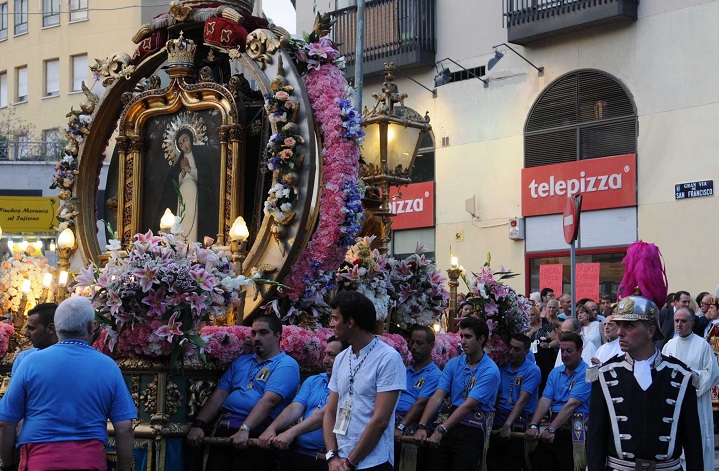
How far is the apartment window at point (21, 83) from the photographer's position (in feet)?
137

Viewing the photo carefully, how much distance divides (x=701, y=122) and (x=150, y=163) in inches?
468

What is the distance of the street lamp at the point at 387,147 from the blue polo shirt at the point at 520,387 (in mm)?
2324

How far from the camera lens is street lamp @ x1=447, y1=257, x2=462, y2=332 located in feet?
42.5

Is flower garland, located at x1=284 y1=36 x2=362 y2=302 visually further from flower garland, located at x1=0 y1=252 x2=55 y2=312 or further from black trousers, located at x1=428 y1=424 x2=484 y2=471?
flower garland, located at x1=0 y1=252 x2=55 y2=312

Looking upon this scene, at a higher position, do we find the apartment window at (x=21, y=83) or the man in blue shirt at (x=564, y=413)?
the apartment window at (x=21, y=83)

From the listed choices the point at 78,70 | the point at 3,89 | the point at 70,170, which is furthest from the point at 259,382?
the point at 3,89

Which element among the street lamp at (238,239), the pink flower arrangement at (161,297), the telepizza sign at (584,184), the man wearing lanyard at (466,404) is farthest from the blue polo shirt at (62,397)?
the telepizza sign at (584,184)

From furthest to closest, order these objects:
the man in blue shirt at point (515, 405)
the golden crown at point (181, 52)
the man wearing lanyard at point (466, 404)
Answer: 1. the golden crown at point (181, 52)
2. the man in blue shirt at point (515, 405)
3. the man wearing lanyard at point (466, 404)

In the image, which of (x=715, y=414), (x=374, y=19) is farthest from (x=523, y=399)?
(x=374, y=19)

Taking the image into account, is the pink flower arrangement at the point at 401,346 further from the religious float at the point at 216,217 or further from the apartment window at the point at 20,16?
the apartment window at the point at 20,16

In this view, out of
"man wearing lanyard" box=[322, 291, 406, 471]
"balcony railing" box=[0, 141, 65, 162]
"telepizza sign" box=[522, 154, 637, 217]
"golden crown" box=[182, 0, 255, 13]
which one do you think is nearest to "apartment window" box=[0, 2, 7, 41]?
"balcony railing" box=[0, 141, 65, 162]

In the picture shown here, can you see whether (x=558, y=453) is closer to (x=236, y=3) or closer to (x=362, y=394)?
(x=362, y=394)

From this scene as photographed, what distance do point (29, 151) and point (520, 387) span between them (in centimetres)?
2666

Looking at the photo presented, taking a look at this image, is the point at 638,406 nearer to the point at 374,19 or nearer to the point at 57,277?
the point at 57,277
